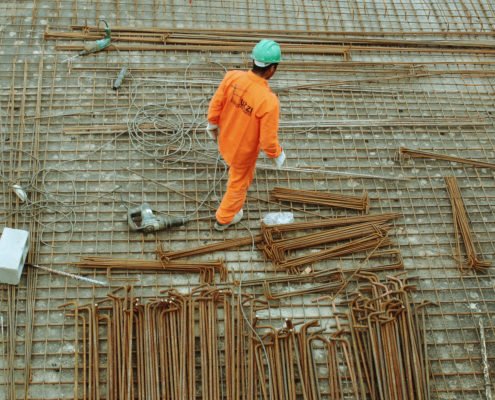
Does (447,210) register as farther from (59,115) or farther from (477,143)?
(59,115)

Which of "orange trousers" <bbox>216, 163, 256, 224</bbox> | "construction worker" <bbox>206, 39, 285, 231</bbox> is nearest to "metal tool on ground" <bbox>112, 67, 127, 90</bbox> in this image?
"construction worker" <bbox>206, 39, 285, 231</bbox>

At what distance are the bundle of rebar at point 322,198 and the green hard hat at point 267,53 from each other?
53.9 inches

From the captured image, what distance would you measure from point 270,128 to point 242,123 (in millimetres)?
255

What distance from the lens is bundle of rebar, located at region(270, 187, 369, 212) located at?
4.69m

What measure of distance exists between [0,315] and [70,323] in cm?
50

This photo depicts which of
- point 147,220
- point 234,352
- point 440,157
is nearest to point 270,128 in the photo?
point 147,220

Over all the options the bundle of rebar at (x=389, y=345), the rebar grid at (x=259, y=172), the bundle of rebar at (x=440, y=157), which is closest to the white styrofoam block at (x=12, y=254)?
the rebar grid at (x=259, y=172)

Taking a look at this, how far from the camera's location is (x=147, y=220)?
4.33 m

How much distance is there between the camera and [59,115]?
507cm

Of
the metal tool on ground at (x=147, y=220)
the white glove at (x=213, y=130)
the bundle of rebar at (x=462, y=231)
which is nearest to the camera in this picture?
the white glove at (x=213, y=130)

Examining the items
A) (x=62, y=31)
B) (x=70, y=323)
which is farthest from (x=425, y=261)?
(x=62, y=31)

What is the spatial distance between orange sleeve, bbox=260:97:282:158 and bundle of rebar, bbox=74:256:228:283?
106cm

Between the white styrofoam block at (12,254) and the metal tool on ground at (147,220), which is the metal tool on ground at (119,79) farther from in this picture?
the white styrofoam block at (12,254)

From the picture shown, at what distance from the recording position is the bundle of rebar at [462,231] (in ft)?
14.6
